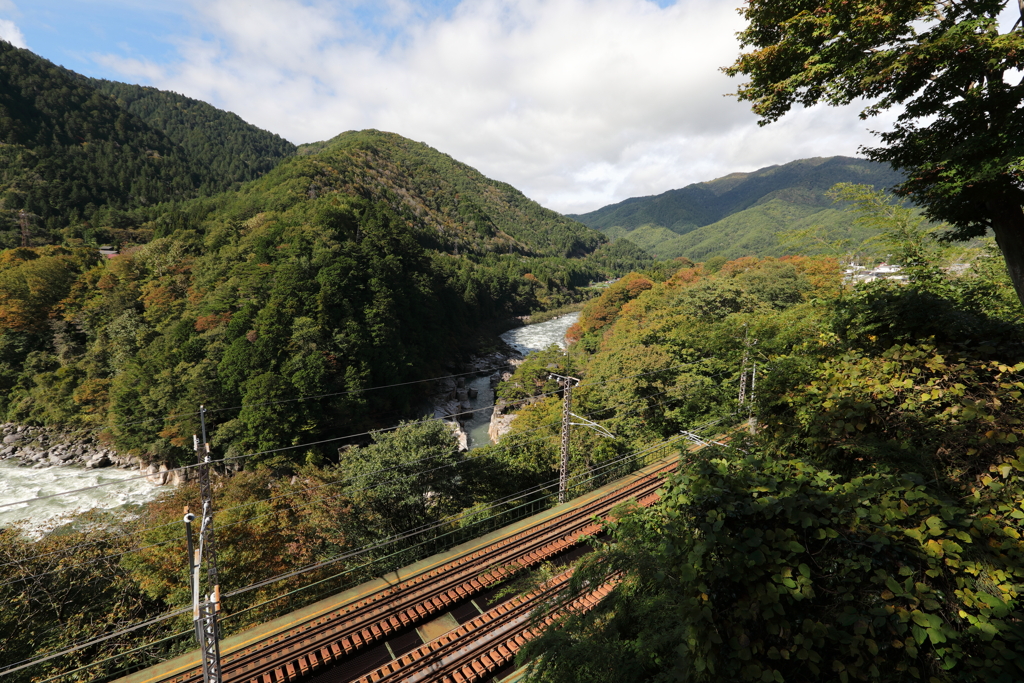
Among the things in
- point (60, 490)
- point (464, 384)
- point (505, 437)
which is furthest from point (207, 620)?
point (464, 384)

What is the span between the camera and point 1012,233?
4.54m

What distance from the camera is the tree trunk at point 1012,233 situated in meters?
4.46

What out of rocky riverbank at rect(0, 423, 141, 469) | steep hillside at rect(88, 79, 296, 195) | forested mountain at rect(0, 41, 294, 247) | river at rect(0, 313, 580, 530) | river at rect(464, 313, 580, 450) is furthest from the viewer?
steep hillside at rect(88, 79, 296, 195)

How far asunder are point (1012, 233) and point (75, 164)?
118296 mm

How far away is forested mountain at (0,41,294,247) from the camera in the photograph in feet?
206

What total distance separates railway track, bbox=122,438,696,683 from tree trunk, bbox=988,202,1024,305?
5.87 metres

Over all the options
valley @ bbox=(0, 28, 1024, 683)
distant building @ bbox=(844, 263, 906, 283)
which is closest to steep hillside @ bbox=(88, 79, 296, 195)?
valley @ bbox=(0, 28, 1024, 683)

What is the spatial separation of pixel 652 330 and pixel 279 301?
30.4m

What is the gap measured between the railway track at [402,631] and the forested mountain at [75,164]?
77477mm

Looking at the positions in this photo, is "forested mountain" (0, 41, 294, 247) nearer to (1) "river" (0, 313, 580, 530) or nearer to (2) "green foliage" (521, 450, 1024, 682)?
(1) "river" (0, 313, 580, 530)

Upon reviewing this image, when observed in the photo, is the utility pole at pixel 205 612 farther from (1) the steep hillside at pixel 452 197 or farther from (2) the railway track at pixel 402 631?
(1) the steep hillside at pixel 452 197

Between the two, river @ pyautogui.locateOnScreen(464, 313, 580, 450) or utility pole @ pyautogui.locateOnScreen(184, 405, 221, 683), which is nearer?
utility pole @ pyautogui.locateOnScreen(184, 405, 221, 683)

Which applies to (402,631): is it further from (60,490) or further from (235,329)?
(60,490)

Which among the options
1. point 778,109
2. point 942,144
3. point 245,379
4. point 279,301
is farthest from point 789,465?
point 279,301
